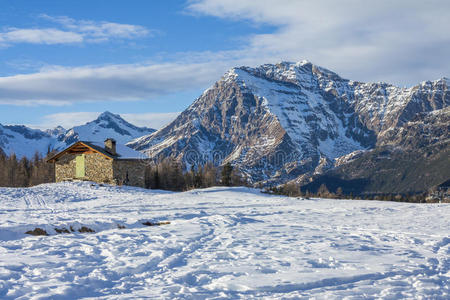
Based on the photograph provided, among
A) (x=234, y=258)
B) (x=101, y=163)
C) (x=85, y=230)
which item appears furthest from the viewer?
(x=101, y=163)

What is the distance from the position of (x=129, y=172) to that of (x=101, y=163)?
10.9 feet

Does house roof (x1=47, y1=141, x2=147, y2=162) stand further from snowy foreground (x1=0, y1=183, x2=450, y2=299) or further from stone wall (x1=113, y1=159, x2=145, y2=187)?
snowy foreground (x1=0, y1=183, x2=450, y2=299)

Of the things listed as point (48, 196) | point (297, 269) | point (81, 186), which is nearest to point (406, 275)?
point (297, 269)

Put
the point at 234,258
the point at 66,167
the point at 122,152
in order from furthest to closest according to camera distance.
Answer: the point at 66,167
the point at 122,152
the point at 234,258

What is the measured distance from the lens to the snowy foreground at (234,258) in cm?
907

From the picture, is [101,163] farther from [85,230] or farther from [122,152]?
[85,230]

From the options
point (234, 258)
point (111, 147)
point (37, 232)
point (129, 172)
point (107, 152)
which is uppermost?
point (111, 147)

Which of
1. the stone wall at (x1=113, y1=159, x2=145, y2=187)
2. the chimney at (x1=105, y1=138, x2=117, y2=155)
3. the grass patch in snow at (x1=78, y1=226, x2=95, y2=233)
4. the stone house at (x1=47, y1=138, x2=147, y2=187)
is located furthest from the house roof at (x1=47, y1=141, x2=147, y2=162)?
the grass patch in snow at (x1=78, y1=226, x2=95, y2=233)

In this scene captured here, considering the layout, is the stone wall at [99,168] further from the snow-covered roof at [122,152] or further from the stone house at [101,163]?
the snow-covered roof at [122,152]

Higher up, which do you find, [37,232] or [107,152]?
[107,152]

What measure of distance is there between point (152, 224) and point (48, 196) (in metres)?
19.5

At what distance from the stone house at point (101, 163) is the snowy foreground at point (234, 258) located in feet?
92.0

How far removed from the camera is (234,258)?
12.1 m

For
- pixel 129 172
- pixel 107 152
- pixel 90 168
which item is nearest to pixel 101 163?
pixel 107 152
